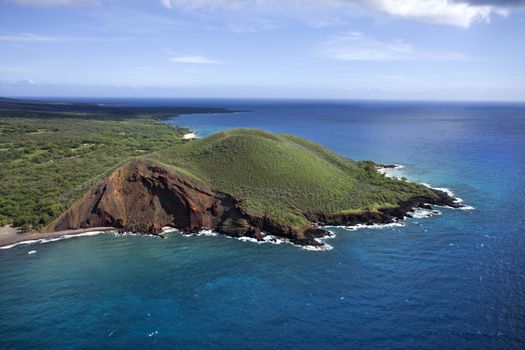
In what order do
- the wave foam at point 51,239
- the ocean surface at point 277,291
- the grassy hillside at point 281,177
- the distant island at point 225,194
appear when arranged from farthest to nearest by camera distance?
the grassy hillside at point 281,177
the distant island at point 225,194
the wave foam at point 51,239
the ocean surface at point 277,291

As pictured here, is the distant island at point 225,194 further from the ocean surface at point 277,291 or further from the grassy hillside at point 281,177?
the ocean surface at point 277,291

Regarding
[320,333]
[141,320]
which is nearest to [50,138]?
[141,320]

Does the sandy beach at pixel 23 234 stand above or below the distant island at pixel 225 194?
below

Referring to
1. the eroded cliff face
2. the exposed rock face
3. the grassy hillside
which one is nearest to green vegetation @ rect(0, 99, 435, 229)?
the grassy hillside

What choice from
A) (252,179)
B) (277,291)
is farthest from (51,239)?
(277,291)

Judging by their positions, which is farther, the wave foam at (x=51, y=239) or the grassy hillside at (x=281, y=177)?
the grassy hillside at (x=281, y=177)

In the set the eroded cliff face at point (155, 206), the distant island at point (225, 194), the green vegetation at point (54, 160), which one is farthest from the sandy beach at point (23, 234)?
the green vegetation at point (54, 160)

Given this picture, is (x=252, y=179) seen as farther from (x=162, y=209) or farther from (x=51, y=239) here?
(x=51, y=239)

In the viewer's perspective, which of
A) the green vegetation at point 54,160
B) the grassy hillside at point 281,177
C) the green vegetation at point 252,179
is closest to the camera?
the green vegetation at point 252,179
